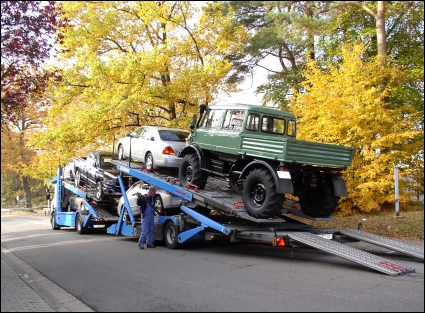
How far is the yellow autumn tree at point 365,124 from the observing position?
12773 mm

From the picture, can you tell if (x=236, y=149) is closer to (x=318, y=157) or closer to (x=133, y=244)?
(x=318, y=157)

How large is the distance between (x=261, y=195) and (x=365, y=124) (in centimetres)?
647

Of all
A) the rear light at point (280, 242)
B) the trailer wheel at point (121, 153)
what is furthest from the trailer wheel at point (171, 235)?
the trailer wheel at point (121, 153)

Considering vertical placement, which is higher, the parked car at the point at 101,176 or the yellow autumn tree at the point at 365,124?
the yellow autumn tree at the point at 365,124

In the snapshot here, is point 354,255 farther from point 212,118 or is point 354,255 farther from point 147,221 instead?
point 147,221

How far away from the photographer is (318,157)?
852 centimetres

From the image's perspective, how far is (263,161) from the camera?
860cm

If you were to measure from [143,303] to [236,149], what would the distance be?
4.35 meters

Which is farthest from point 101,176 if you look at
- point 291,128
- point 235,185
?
point 291,128

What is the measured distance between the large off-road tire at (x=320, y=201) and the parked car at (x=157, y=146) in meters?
3.82

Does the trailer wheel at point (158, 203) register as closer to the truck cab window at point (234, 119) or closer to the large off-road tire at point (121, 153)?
the truck cab window at point (234, 119)

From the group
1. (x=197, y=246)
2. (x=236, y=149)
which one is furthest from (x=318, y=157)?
(x=197, y=246)

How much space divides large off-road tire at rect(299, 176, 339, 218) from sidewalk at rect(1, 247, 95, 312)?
571cm

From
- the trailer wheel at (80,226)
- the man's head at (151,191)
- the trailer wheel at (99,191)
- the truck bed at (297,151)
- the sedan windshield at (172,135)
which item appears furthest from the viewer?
the trailer wheel at (80,226)
